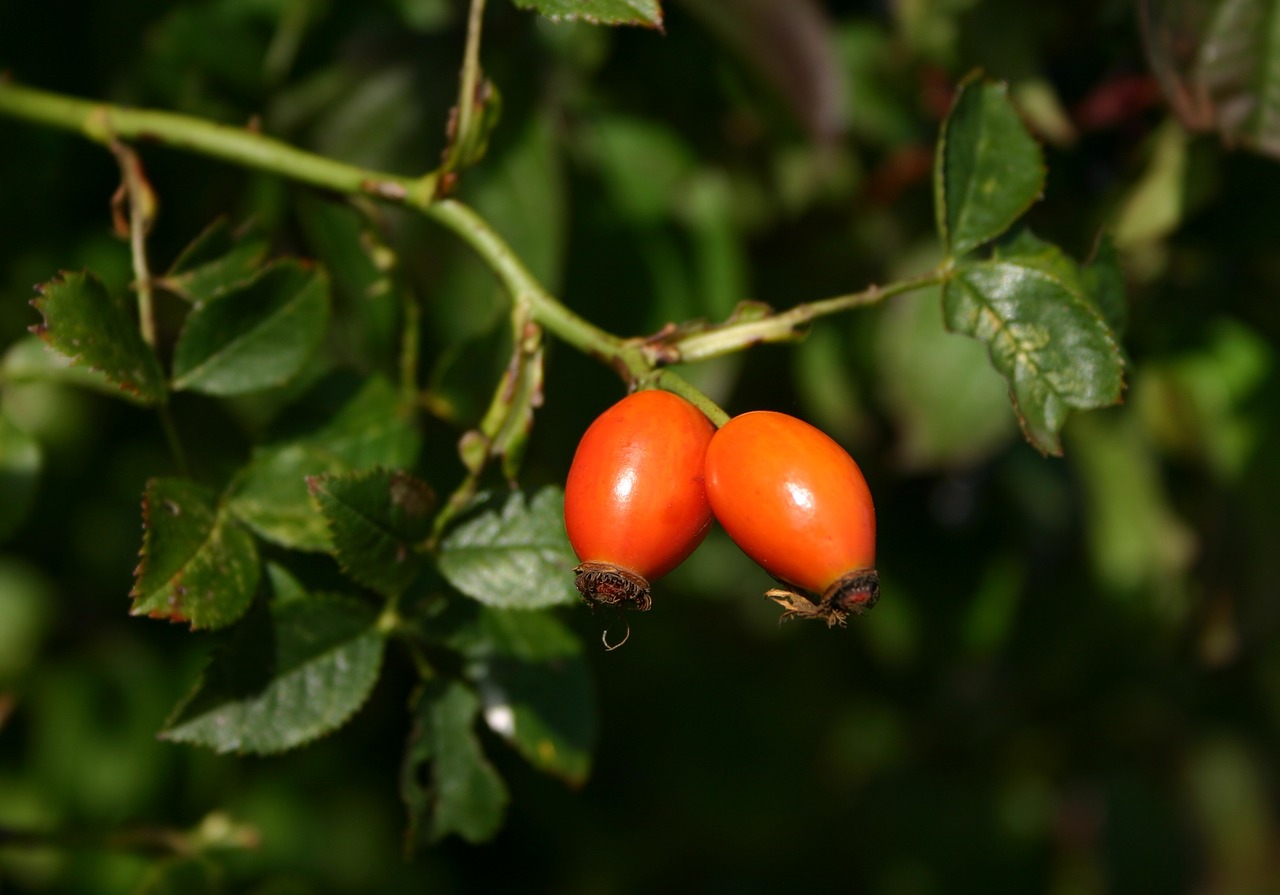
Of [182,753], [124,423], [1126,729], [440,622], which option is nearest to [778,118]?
[440,622]

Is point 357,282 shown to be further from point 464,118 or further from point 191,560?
point 191,560

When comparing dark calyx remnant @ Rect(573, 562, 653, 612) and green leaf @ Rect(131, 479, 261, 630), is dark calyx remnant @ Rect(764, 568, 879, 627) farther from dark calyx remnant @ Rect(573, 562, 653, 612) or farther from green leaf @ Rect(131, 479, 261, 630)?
green leaf @ Rect(131, 479, 261, 630)

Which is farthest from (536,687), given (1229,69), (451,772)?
(1229,69)

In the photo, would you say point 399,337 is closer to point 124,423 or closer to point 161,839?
point 161,839

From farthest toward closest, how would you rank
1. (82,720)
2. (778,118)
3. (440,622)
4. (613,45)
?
1. (82,720)
2. (613,45)
3. (778,118)
4. (440,622)

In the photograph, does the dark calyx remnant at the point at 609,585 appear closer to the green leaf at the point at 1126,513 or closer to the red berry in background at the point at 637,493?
the red berry in background at the point at 637,493

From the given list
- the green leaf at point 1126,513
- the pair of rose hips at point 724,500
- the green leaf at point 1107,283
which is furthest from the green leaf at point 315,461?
the green leaf at point 1126,513
